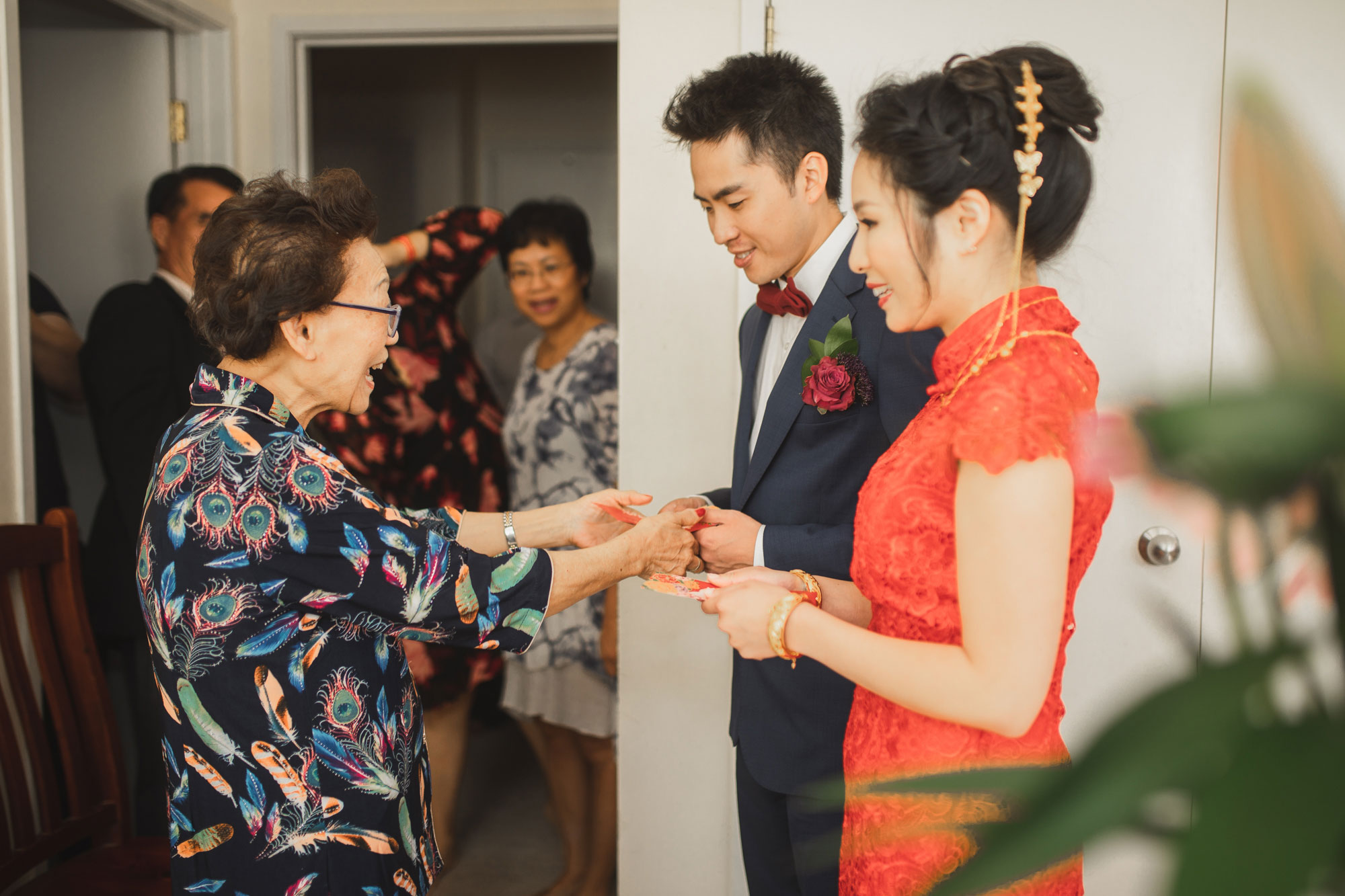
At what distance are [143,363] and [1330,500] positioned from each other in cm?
272

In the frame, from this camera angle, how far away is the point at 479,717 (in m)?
4.39

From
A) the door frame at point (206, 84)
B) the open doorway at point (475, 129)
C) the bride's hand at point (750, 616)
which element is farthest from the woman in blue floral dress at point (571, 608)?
the open doorway at point (475, 129)

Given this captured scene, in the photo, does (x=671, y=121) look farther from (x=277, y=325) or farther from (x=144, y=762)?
(x=144, y=762)

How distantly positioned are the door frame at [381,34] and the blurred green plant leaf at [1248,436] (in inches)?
121

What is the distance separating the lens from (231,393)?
50.2 inches

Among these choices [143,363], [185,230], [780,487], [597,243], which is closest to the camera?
[780,487]

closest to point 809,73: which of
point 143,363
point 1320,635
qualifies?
point 1320,635

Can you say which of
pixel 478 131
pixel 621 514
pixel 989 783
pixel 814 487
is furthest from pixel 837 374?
pixel 478 131

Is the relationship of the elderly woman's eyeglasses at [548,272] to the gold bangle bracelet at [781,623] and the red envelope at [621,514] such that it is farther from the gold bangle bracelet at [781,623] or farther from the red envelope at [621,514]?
the gold bangle bracelet at [781,623]

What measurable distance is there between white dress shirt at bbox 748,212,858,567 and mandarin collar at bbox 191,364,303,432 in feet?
2.51

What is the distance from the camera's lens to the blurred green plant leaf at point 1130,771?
0.24 meters

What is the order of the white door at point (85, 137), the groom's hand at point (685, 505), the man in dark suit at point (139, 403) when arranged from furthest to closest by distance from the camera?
the white door at point (85, 137) → the man in dark suit at point (139, 403) → the groom's hand at point (685, 505)

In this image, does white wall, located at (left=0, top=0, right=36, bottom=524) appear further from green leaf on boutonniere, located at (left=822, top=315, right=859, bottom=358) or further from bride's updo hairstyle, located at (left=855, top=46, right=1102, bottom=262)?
bride's updo hairstyle, located at (left=855, top=46, right=1102, bottom=262)

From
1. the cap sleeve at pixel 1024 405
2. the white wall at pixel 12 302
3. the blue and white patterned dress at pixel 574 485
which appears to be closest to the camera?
the cap sleeve at pixel 1024 405
